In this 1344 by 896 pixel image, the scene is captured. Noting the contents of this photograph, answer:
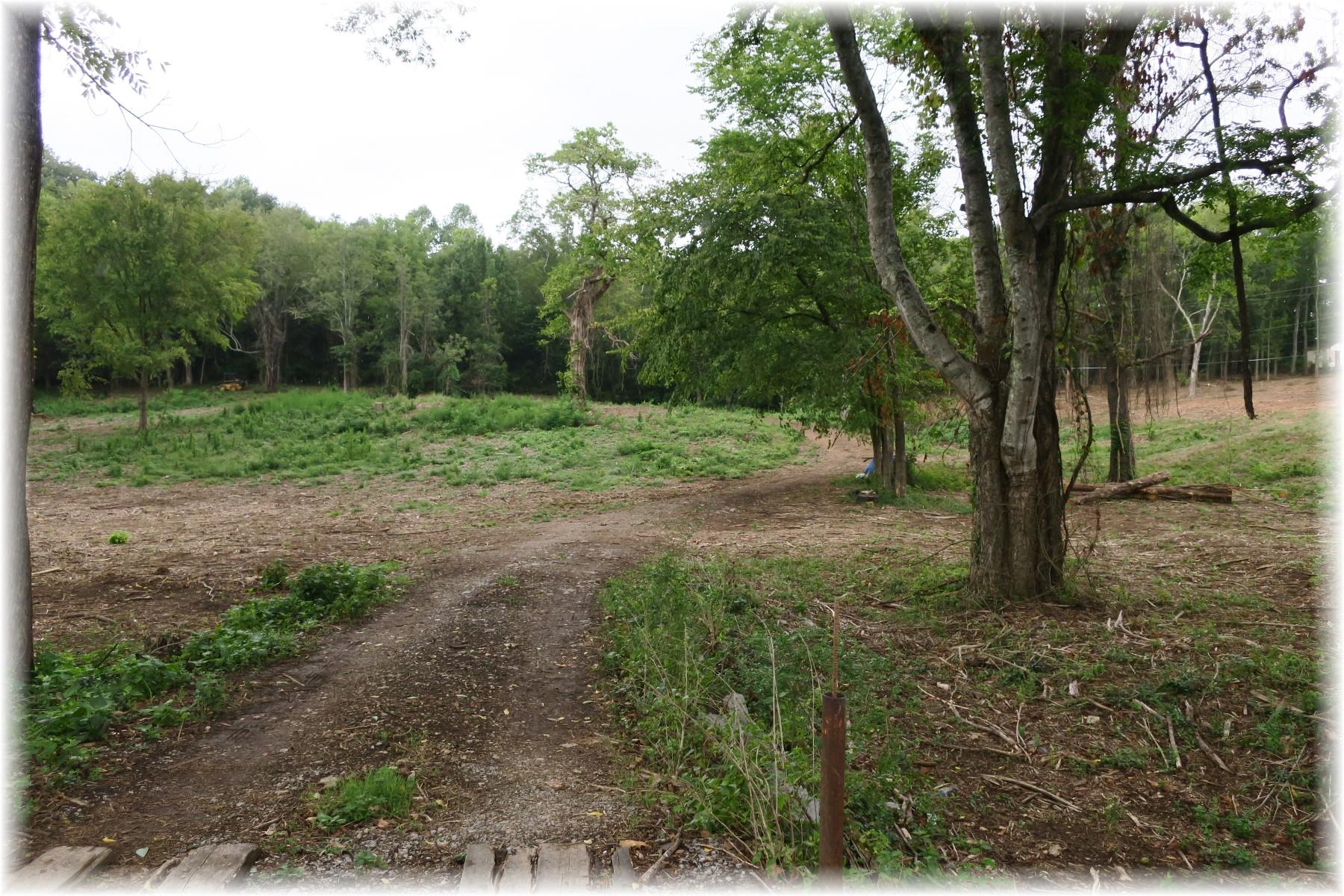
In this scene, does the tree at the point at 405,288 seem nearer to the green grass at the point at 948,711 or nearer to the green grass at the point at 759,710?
the green grass at the point at 759,710

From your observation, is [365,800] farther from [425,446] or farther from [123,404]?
[123,404]

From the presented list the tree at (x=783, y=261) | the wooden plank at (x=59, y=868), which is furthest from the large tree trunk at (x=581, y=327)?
the wooden plank at (x=59, y=868)

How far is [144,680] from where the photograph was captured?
4844 millimetres

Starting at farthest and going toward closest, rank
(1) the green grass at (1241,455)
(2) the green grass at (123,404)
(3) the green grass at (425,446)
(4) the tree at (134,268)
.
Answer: (2) the green grass at (123,404)
(4) the tree at (134,268)
(3) the green grass at (425,446)
(1) the green grass at (1241,455)

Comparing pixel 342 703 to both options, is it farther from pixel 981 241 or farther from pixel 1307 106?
pixel 1307 106

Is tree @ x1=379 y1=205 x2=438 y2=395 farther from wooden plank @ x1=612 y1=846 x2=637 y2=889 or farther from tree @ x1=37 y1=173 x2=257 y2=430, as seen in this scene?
wooden plank @ x1=612 y1=846 x2=637 y2=889

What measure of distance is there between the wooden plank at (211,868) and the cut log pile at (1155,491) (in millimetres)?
11463

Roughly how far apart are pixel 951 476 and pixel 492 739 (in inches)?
570

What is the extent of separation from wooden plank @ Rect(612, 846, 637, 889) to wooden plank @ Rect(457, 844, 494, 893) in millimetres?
442

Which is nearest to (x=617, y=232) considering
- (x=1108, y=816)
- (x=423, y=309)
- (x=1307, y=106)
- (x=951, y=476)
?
(x=951, y=476)

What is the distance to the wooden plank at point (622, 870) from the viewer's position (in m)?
2.94

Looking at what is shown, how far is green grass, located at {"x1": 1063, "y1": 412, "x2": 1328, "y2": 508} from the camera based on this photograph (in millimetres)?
12938

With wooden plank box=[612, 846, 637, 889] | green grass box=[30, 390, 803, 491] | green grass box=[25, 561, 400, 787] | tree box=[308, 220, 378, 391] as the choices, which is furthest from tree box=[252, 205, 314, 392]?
wooden plank box=[612, 846, 637, 889]

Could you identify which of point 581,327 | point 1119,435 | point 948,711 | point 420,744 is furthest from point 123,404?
point 948,711
